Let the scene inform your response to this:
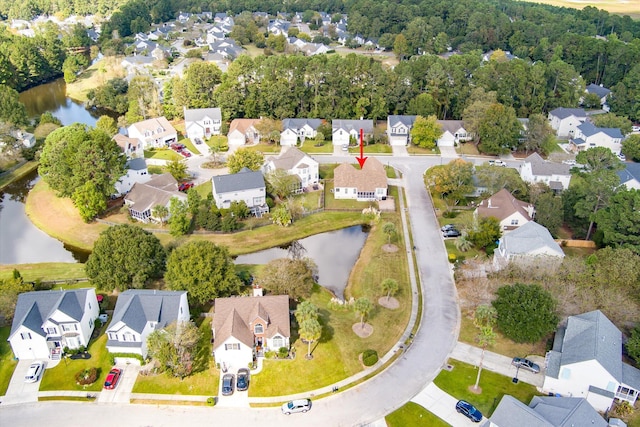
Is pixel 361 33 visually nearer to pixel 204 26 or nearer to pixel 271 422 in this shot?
pixel 204 26

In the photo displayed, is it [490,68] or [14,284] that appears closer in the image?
[14,284]

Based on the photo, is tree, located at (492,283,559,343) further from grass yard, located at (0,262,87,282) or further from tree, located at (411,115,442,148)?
A: tree, located at (411,115,442,148)

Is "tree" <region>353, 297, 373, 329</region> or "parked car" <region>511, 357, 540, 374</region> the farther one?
"tree" <region>353, 297, 373, 329</region>

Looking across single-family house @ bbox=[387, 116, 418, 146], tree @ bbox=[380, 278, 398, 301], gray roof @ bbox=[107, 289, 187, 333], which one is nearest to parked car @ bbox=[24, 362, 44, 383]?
gray roof @ bbox=[107, 289, 187, 333]

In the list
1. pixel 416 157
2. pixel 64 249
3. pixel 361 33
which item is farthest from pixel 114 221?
pixel 361 33

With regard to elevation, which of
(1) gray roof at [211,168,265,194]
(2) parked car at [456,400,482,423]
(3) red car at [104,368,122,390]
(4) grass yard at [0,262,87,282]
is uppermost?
(1) gray roof at [211,168,265,194]
